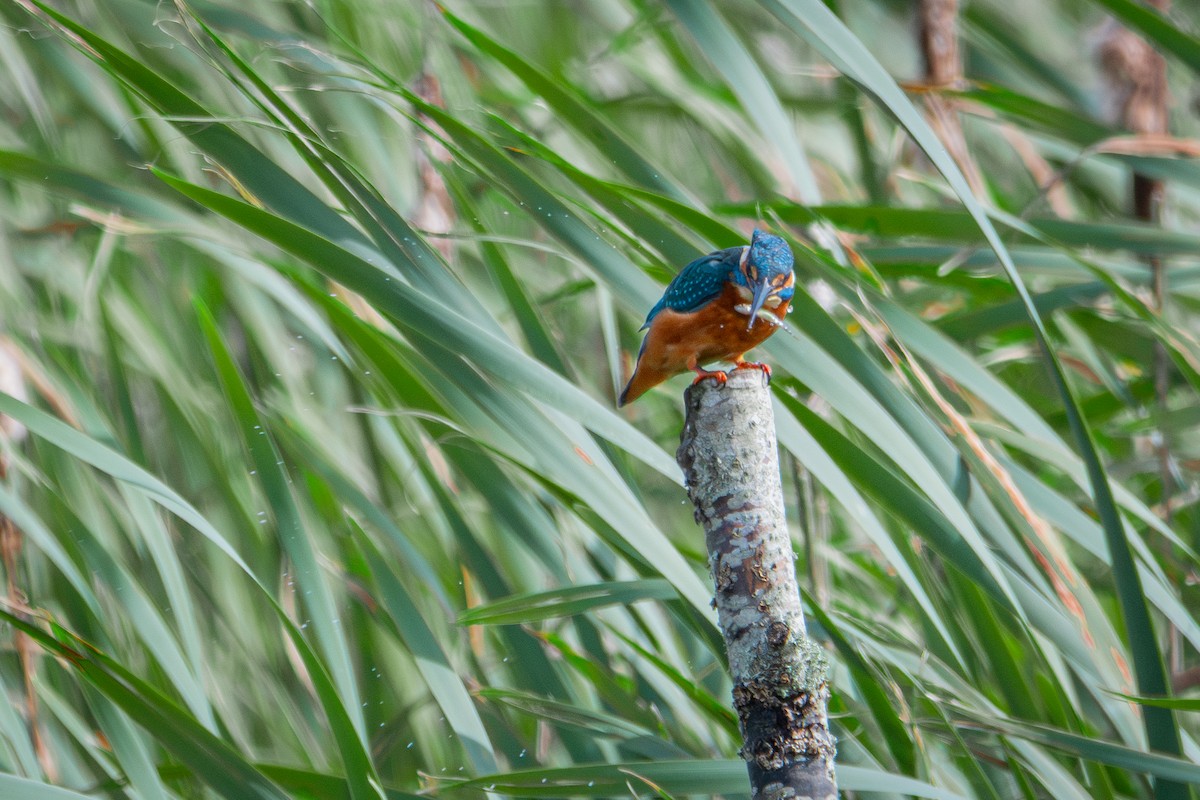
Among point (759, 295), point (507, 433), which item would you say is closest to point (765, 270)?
point (759, 295)

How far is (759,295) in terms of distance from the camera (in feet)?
2.42

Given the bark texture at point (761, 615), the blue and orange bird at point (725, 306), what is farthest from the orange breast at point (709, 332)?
the bark texture at point (761, 615)

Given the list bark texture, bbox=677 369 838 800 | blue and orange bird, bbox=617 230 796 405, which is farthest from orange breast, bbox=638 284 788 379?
bark texture, bbox=677 369 838 800

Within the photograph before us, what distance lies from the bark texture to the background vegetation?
0.45 ft

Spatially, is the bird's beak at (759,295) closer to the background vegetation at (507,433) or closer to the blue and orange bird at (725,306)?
the blue and orange bird at (725,306)

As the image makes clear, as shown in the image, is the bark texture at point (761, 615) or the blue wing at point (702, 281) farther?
the blue wing at point (702, 281)

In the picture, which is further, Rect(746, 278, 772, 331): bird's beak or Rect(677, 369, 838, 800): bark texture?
Rect(746, 278, 772, 331): bird's beak

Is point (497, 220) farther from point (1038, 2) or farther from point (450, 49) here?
point (1038, 2)

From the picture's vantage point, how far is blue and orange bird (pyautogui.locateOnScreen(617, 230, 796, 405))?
75 cm

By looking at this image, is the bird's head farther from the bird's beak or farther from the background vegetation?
the background vegetation

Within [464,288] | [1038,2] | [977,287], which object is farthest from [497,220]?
[1038,2]

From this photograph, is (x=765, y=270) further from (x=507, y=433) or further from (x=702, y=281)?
(x=507, y=433)

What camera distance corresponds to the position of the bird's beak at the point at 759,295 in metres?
0.73

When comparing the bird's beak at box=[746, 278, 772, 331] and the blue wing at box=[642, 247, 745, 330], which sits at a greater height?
the blue wing at box=[642, 247, 745, 330]
